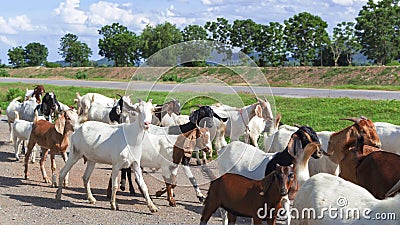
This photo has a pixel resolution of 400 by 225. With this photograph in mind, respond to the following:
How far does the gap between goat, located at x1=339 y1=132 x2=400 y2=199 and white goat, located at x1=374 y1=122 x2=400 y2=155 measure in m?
2.83

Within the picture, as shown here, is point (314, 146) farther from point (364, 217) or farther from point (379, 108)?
point (379, 108)

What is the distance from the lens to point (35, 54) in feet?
328

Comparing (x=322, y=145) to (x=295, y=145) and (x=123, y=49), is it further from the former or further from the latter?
(x=123, y=49)

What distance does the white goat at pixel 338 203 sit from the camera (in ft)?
17.0

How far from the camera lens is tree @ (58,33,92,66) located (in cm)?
8856

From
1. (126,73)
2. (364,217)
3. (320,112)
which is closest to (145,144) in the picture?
(364,217)

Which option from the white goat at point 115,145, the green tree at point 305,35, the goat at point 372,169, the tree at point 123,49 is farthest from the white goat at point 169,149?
the tree at point 123,49

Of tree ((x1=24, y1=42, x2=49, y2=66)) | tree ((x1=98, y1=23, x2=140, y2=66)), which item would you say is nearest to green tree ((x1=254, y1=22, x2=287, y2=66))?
tree ((x1=98, y1=23, x2=140, y2=66))

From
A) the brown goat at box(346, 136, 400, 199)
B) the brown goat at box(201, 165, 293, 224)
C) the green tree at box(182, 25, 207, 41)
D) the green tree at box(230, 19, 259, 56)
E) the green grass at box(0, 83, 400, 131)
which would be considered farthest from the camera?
the green tree at box(230, 19, 259, 56)

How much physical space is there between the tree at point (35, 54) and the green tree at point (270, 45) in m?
53.5

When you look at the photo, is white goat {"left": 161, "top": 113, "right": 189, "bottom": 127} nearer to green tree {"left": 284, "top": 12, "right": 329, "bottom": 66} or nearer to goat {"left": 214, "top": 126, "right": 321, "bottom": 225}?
goat {"left": 214, "top": 126, "right": 321, "bottom": 225}

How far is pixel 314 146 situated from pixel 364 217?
196 centimetres

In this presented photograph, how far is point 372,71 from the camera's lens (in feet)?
122

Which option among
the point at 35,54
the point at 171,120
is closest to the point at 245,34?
the point at 171,120
